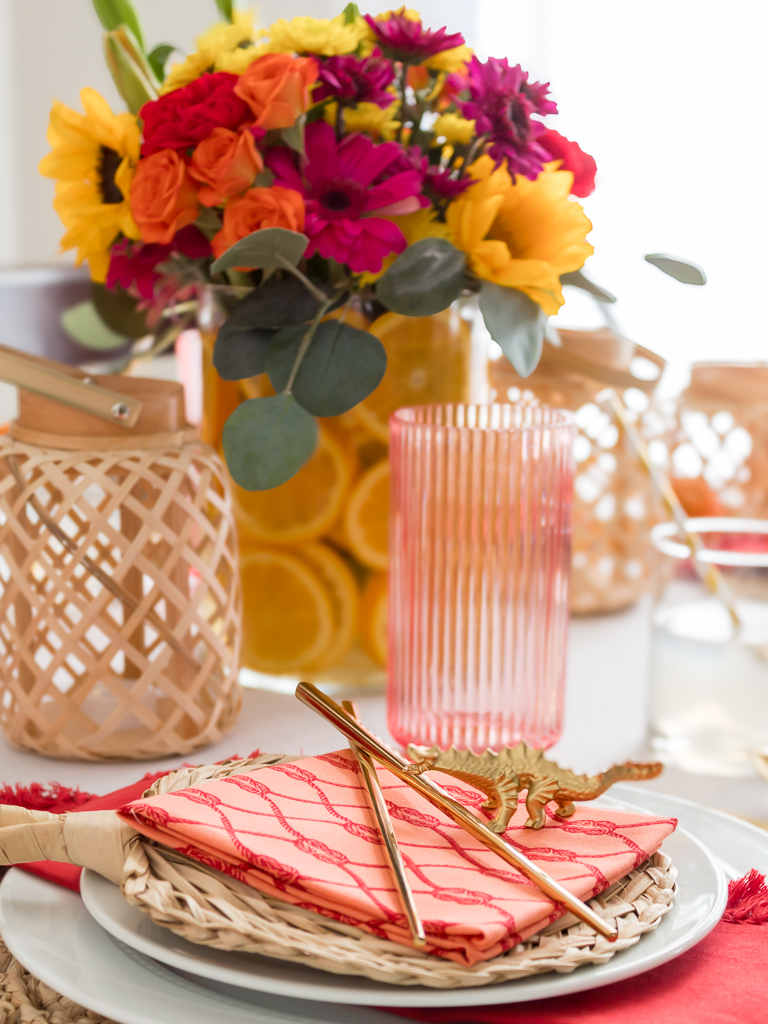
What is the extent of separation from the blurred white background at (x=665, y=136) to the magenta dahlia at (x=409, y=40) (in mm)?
795

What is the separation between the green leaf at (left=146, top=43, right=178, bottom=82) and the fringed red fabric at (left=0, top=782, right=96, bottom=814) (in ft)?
1.42

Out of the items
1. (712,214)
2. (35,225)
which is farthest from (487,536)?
(35,225)

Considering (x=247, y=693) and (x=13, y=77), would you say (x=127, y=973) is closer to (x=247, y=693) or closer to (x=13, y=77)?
(x=247, y=693)

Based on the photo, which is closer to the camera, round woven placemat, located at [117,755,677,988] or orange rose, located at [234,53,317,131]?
round woven placemat, located at [117,755,677,988]

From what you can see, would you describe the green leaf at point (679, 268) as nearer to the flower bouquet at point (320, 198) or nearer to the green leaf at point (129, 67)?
the flower bouquet at point (320, 198)

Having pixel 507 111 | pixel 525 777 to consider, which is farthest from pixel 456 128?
pixel 525 777

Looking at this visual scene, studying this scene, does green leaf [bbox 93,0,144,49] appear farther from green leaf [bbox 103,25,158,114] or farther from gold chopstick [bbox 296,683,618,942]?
gold chopstick [bbox 296,683,618,942]

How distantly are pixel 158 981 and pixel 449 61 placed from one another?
501mm

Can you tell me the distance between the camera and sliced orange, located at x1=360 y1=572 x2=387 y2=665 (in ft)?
2.16

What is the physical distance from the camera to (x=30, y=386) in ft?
1.75

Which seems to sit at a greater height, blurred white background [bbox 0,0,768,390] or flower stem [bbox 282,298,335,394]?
blurred white background [bbox 0,0,768,390]

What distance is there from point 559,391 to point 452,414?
25cm

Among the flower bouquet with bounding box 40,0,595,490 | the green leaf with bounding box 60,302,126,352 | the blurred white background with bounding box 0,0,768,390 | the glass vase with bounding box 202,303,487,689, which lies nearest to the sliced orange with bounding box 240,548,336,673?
the glass vase with bounding box 202,303,487,689

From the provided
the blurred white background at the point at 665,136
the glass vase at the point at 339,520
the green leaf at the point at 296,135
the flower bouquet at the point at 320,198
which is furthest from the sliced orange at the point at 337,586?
the blurred white background at the point at 665,136
